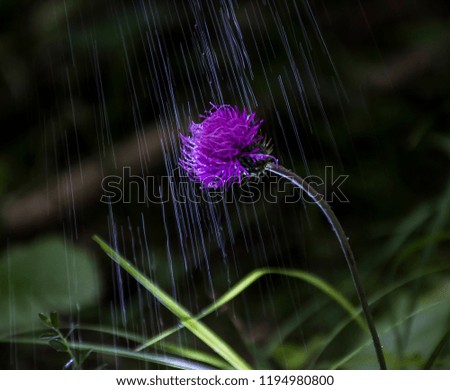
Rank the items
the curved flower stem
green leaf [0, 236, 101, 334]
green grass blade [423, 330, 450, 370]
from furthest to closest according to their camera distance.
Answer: green leaf [0, 236, 101, 334]
green grass blade [423, 330, 450, 370]
the curved flower stem

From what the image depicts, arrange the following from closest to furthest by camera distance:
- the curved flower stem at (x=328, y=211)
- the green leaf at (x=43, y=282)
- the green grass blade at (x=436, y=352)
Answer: the curved flower stem at (x=328, y=211), the green grass blade at (x=436, y=352), the green leaf at (x=43, y=282)

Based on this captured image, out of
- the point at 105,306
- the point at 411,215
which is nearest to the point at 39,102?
the point at 105,306

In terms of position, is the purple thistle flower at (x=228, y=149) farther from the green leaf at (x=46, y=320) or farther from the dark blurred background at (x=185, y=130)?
the dark blurred background at (x=185, y=130)

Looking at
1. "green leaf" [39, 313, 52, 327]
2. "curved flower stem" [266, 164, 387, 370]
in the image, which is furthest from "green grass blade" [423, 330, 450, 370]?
"green leaf" [39, 313, 52, 327]

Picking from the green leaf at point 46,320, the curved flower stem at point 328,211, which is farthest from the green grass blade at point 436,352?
the green leaf at point 46,320

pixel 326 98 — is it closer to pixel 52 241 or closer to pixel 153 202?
pixel 153 202

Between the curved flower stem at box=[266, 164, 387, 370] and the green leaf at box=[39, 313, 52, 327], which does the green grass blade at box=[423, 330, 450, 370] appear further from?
the green leaf at box=[39, 313, 52, 327]

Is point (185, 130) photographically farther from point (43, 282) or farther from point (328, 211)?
point (328, 211)
